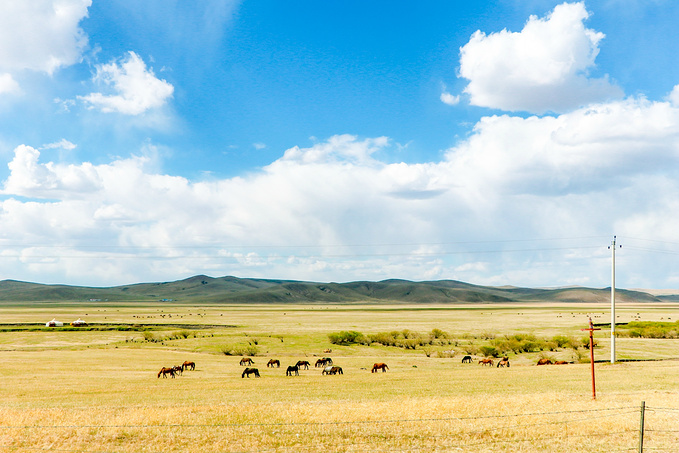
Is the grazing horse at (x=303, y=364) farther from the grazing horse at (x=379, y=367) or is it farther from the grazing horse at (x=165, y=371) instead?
the grazing horse at (x=165, y=371)

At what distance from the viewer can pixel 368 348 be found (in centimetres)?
6631

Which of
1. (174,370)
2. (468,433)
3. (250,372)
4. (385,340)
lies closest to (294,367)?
(250,372)

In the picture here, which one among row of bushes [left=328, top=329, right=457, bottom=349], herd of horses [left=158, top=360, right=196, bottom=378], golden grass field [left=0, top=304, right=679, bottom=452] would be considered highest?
golden grass field [left=0, top=304, right=679, bottom=452]

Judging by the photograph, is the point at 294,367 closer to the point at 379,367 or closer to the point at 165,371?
the point at 379,367

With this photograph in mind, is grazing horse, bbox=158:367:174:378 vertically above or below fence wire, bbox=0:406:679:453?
below

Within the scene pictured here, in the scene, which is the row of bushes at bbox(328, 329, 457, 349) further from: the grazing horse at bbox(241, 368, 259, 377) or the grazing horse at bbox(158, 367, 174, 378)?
the grazing horse at bbox(158, 367, 174, 378)

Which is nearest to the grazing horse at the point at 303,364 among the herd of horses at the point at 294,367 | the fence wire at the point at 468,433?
the herd of horses at the point at 294,367

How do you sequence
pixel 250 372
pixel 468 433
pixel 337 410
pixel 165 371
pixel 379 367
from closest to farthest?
pixel 468 433 < pixel 337 410 < pixel 165 371 < pixel 250 372 < pixel 379 367

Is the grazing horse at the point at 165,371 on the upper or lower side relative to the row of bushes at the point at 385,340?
upper

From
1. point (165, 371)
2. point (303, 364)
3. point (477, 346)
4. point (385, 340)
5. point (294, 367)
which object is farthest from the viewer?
point (385, 340)

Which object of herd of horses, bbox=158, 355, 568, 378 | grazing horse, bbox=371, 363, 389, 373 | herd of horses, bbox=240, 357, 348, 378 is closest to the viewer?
herd of horses, bbox=158, 355, 568, 378

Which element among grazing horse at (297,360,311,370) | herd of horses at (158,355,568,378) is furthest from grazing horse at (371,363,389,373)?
grazing horse at (297,360,311,370)

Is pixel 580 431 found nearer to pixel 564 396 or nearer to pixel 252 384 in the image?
pixel 564 396

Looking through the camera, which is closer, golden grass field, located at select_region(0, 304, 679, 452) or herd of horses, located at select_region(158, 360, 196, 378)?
golden grass field, located at select_region(0, 304, 679, 452)
